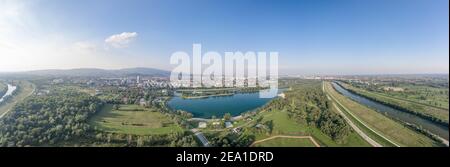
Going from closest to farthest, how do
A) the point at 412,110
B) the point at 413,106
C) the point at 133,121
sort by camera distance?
the point at 133,121 → the point at 412,110 → the point at 413,106

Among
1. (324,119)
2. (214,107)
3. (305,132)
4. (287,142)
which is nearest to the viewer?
(287,142)

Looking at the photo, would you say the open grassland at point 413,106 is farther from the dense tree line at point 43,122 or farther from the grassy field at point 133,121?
the dense tree line at point 43,122

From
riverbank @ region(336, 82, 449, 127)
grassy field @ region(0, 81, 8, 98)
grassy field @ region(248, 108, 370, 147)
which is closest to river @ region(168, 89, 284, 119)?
grassy field @ region(248, 108, 370, 147)

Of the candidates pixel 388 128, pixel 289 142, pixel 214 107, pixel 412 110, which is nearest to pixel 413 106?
pixel 412 110

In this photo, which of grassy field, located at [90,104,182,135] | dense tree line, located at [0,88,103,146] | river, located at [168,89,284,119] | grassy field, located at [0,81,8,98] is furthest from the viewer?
river, located at [168,89,284,119]

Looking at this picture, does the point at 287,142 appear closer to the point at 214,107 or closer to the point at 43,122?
the point at 43,122

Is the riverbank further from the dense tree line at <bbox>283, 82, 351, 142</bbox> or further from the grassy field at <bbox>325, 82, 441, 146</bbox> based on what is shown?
the dense tree line at <bbox>283, 82, 351, 142</bbox>
